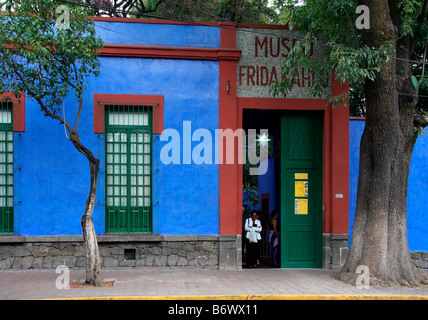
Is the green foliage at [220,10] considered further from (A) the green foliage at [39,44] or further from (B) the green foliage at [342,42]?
(A) the green foliage at [39,44]

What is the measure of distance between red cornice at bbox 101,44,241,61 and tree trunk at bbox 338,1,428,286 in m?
3.31

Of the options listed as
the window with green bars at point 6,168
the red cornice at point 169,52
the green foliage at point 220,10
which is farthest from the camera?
the green foliage at point 220,10

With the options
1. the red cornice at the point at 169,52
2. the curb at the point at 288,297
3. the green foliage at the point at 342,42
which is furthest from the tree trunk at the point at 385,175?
the red cornice at the point at 169,52

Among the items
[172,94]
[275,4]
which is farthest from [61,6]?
[275,4]

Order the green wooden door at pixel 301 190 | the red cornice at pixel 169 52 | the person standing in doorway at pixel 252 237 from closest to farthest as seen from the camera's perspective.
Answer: the red cornice at pixel 169 52, the green wooden door at pixel 301 190, the person standing in doorway at pixel 252 237

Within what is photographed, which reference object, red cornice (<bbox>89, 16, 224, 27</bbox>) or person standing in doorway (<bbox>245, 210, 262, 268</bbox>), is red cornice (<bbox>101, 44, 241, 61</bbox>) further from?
person standing in doorway (<bbox>245, 210, 262, 268</bbox>)

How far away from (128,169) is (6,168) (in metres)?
2.72

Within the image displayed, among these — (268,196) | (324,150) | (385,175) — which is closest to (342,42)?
(324,150)

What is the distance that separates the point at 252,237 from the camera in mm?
12898

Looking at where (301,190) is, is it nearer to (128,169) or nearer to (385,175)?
(385,175)

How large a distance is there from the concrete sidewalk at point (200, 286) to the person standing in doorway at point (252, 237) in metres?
0.63

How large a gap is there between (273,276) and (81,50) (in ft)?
20.4

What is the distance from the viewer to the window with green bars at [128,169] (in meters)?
12.0

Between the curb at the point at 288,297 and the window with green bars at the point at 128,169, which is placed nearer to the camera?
the curb at the point at 288,297
